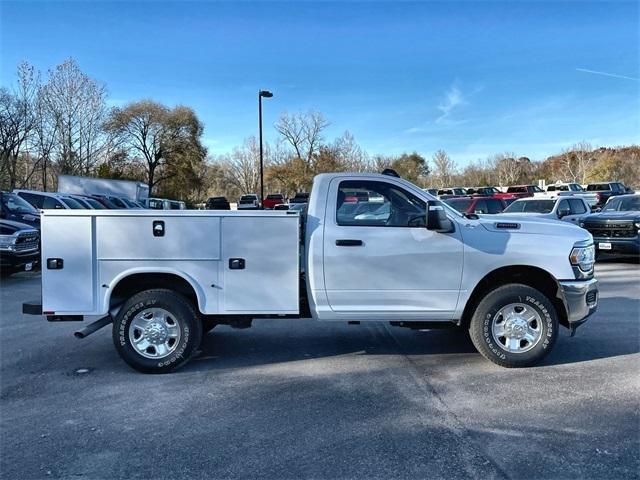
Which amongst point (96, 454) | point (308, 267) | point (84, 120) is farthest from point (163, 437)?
point (84, 120)

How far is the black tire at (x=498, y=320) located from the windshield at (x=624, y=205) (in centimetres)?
1130

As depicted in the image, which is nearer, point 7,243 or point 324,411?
point 324,411

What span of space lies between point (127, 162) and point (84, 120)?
952 centimetres

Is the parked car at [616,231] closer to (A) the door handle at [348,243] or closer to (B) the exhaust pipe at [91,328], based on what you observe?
(A) the door handle at [348,243]

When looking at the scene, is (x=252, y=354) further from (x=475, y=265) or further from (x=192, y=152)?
(x=192, y=152)

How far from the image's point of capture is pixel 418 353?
6.12m

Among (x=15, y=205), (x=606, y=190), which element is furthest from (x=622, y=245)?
(x=606, y=190)

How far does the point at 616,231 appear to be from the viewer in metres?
13.5

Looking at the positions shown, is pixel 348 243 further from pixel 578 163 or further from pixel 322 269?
pixel 578 163

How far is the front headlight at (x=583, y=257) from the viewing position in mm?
5445

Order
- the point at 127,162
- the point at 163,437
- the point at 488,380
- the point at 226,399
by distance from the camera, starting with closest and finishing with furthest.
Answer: the point at 163,437 < the point at 226,399 < the point at 488,380 < the point at 127,162

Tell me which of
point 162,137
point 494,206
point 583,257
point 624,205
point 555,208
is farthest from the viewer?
point 162,137

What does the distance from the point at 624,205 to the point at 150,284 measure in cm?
1434

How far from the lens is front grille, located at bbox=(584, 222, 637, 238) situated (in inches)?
520
